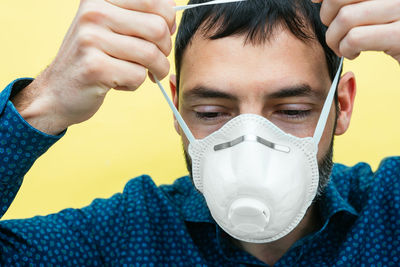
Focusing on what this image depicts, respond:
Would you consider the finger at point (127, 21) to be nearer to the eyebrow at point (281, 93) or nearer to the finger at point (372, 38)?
the eyebrow at point (281, 93)

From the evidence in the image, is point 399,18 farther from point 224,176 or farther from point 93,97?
point 93,97

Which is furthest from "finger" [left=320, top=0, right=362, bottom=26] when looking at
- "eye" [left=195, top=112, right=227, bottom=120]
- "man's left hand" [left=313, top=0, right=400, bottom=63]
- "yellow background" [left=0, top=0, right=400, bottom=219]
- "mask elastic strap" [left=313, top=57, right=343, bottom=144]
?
"yellow background" [left=0, top=0, right=400, bottom=219]

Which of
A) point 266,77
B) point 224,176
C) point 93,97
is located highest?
point 266,77

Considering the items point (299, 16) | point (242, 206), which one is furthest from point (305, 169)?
point (299, 16)

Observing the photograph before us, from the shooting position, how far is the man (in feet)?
3.78

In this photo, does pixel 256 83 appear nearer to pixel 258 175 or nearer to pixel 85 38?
pixel 258 175

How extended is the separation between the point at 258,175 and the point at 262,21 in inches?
16.7


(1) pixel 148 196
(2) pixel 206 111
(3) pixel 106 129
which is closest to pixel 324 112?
(2) pixel 206 111

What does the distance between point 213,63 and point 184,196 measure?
1.96ft

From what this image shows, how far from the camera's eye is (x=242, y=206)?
118cm

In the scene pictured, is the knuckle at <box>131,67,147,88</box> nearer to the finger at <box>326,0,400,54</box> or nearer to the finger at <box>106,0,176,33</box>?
the finger at <box>106,0,176,33</box>

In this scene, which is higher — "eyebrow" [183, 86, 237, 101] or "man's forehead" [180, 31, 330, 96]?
"man's forehead" [180, 31, 330, 96]

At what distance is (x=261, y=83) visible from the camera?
132cm

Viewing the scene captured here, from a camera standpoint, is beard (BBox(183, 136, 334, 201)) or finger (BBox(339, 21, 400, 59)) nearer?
finger (BBox(339, 21, 400, 59))
